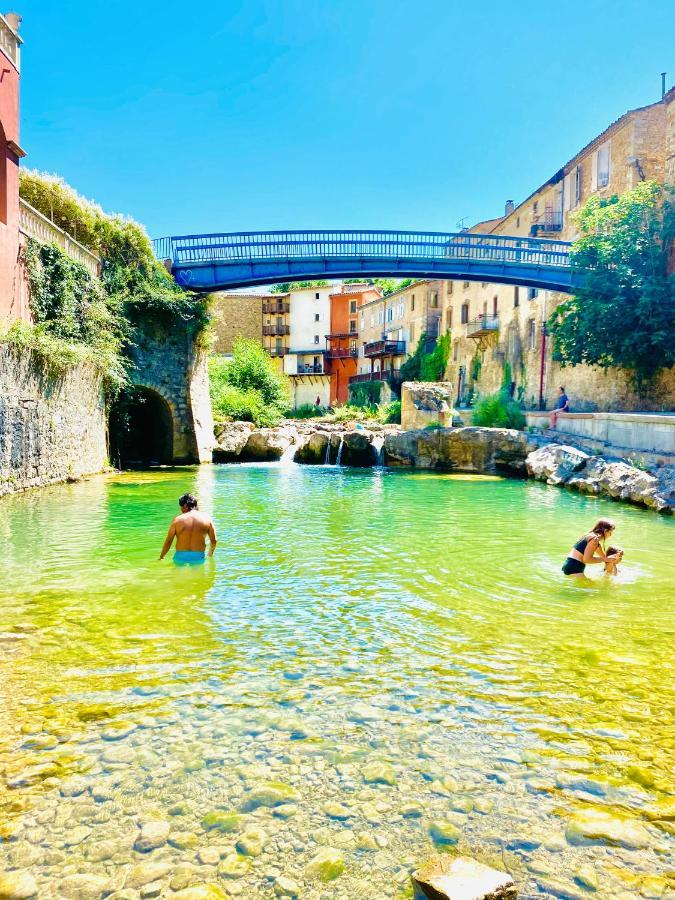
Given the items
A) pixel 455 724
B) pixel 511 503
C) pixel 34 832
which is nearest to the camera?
pixel 34 832

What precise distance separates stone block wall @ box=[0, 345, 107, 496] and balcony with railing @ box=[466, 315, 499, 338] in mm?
25196

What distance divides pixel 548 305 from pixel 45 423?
23.8 meters

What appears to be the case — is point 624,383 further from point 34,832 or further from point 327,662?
point 34,832

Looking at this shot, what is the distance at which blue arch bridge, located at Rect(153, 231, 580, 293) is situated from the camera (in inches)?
898

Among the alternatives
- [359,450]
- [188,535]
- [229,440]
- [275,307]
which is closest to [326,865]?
[188,535]

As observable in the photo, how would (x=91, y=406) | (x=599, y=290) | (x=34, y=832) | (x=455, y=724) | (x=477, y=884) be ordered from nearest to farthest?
(x=477, y=884) < (x=34, y=832) < (x=455, y=724) < (x=91, y=406) < (x=599, y=290)

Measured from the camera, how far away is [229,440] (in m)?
24.3

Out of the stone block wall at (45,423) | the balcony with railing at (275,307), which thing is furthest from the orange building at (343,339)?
the stone block wall at (45,423)

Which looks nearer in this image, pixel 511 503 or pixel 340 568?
pixel 340 568

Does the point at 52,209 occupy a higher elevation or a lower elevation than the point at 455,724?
higher

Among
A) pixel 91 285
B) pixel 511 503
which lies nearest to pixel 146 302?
pixel 91 285

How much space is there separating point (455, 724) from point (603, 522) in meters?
4.35

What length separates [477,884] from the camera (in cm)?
229

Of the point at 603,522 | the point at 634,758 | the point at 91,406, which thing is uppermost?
the point at 91,406
